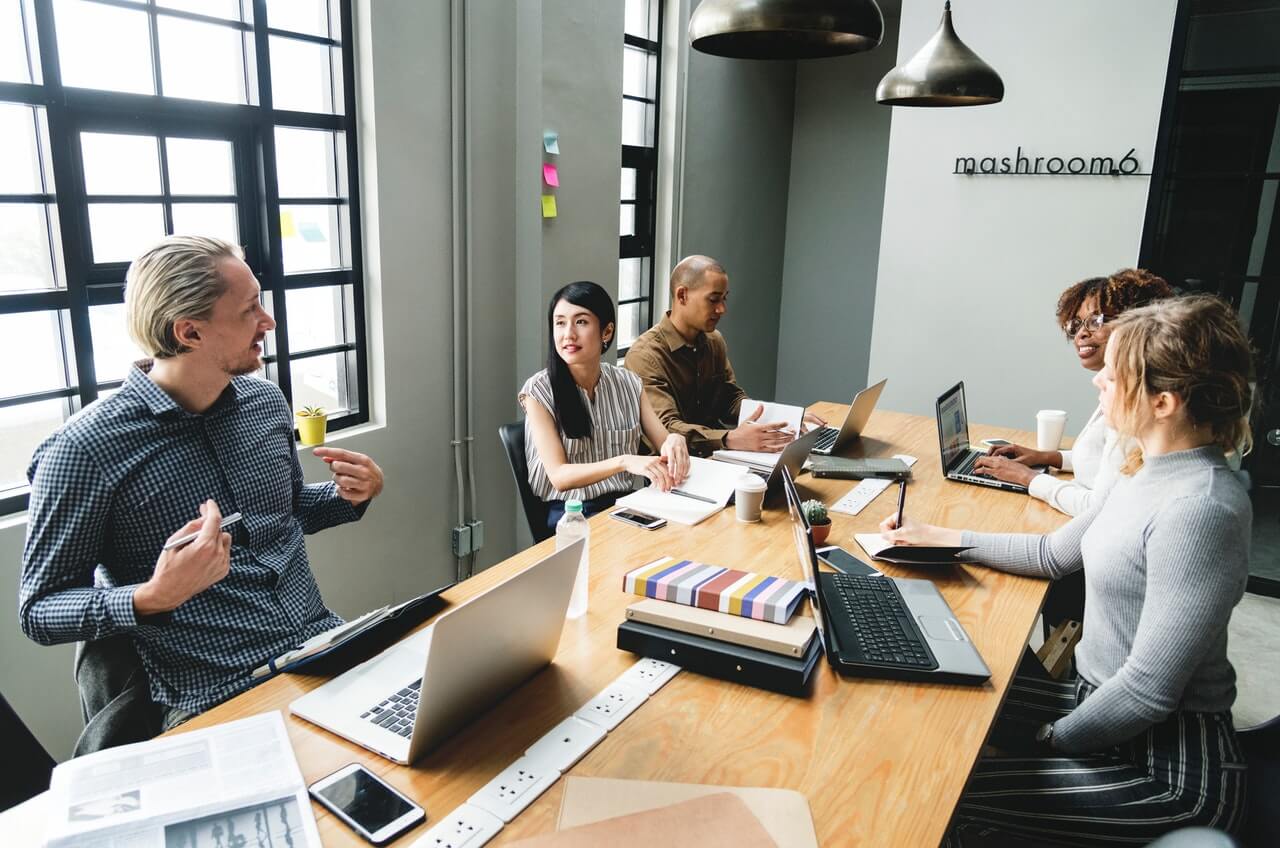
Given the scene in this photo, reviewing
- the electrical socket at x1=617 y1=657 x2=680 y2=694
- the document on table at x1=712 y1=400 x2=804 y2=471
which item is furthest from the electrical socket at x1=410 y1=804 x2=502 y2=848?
the document on table at x1=712 y1=400 x2=804 y2=471

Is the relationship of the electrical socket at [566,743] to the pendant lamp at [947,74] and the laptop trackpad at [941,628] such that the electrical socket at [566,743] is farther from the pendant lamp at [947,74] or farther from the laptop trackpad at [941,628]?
the pendant lamp at [947,74]

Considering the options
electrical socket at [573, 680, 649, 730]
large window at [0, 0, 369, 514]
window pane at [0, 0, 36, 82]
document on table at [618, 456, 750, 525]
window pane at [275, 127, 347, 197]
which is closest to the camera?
electrical socket at [573, 680, 649, 730]

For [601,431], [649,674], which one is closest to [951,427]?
[601,431]

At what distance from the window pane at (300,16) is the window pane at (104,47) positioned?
1.42 ft

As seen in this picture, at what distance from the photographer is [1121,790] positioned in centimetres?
150

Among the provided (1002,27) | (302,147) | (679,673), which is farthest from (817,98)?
(679,673)

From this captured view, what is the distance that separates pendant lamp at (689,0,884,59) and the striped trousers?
1418 mm

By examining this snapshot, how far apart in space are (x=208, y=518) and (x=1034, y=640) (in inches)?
113

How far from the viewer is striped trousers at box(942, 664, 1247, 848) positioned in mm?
1477

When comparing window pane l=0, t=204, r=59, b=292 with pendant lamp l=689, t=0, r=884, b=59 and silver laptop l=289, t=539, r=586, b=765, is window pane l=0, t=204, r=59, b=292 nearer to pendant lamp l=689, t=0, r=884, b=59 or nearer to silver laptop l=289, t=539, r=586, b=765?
silver laptop l=289, t=539, r=586, b=765

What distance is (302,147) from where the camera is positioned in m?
2.93

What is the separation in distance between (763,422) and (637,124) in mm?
2152

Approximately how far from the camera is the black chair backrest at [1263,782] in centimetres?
147

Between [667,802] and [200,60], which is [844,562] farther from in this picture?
[200,60]
